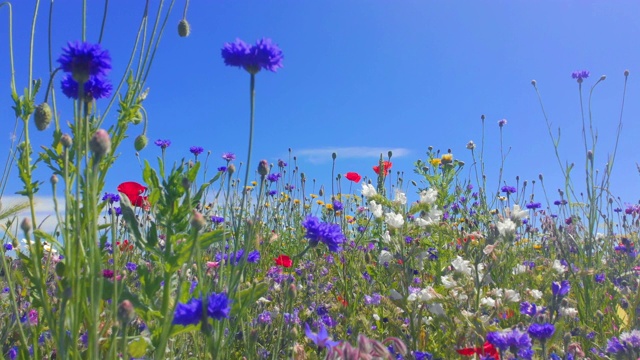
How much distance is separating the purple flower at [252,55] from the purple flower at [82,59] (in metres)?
0.32

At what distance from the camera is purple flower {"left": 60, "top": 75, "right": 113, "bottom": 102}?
1644 mm

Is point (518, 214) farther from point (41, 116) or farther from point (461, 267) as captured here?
point (41, 116)

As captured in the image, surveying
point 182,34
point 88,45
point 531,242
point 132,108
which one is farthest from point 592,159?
point 88,45

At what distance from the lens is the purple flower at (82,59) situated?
4.69ft

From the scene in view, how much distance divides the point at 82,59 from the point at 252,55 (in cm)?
44

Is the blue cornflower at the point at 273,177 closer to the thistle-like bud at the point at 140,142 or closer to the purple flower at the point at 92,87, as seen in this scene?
the thistle-like bud at the point at 140,142

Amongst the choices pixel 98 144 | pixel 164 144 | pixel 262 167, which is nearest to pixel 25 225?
pixel 98 144

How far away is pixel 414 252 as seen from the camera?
2465mm

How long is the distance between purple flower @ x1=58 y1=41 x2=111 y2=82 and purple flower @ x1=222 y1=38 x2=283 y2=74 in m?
0.32

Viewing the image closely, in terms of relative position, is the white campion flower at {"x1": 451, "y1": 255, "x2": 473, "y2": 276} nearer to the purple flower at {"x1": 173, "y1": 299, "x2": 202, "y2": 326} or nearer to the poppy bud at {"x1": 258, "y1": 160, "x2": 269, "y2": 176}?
the poppy bud at {"x1": 258, "y1": 160, "x2": 269, "y2": 176}

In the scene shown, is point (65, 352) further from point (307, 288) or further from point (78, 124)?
point (307, 288)

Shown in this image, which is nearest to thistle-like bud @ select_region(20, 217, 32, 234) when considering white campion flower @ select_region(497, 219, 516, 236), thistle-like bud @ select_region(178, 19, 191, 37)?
thistle-like bud @ select_region(178, 19, 191, 37)

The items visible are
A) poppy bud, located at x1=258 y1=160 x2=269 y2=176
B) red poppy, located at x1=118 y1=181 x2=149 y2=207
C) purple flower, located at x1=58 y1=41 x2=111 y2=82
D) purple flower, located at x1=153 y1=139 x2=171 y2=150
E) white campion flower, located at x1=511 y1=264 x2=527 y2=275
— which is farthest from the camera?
purple flower, located at x1=153 y1=139 x2=171 y2=150

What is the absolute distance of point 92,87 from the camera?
5.46ft
